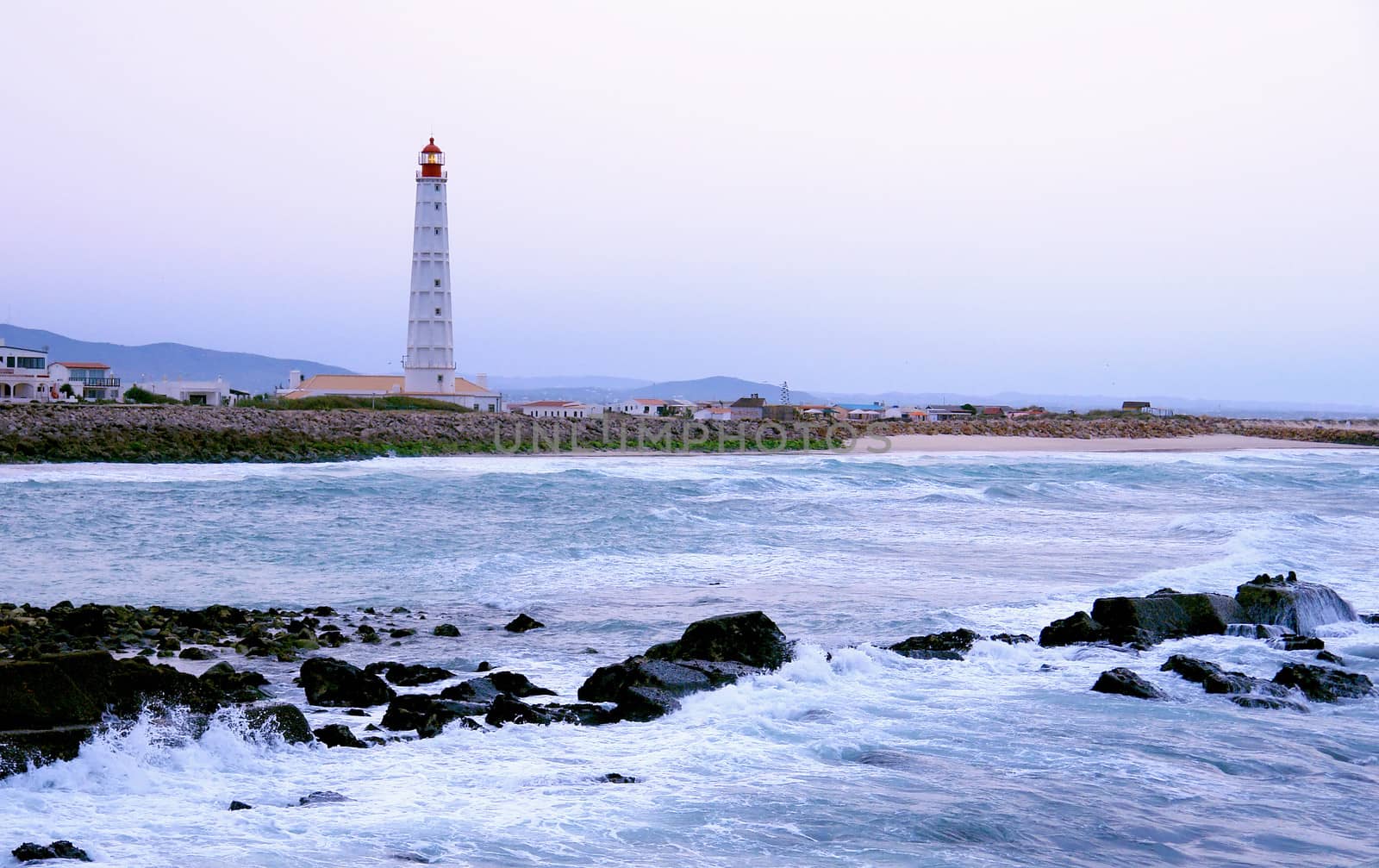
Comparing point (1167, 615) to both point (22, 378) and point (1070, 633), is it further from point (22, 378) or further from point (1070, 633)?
point (22, 378)

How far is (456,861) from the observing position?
5.18m

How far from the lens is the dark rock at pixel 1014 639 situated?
9990 mm

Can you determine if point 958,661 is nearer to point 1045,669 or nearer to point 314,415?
point 1045,669

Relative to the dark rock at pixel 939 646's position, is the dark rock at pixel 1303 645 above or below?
above

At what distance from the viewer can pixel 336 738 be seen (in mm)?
6777

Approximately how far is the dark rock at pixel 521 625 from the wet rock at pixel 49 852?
5.74 meters

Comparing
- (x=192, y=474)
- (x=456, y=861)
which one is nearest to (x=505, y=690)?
(x=456, y=861)

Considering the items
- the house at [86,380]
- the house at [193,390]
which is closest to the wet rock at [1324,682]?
the house at [193,390]

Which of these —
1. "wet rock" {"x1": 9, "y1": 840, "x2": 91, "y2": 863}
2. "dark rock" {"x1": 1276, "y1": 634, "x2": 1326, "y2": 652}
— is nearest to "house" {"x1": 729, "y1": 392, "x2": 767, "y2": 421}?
"dark rock" {"x1": 1276, "y1": 634, "x2": 1326, "y2": 652}

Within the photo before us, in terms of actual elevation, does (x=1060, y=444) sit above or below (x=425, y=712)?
above

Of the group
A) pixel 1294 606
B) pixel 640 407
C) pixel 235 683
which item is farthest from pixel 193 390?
pixel 1294 606

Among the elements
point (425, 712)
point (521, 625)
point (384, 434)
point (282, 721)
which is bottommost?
point (521, 625)

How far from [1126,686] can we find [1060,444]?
4715cm

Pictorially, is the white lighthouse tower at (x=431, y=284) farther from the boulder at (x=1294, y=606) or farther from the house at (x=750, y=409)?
the boulder at (x=1294, y=606)
